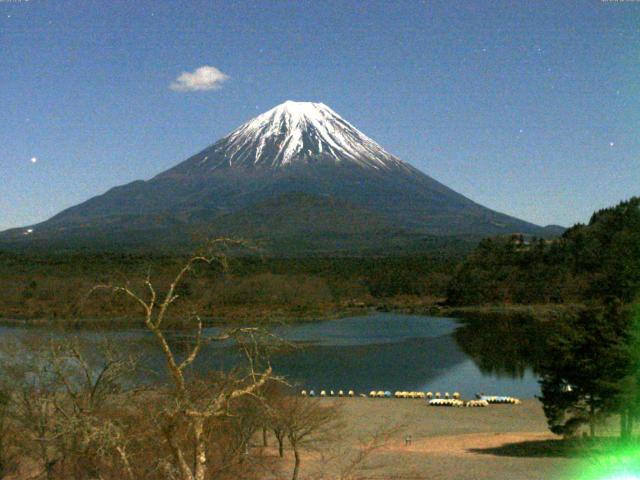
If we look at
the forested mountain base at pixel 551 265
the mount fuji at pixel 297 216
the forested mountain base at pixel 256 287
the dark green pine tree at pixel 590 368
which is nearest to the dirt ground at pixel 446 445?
the dark green pine tree at pixel 590 368

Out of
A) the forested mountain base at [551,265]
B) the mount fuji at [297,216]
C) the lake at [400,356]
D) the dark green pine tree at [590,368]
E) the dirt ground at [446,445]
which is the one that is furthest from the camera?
the mount fuji at [297,216]

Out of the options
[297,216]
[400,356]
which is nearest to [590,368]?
[400,356]

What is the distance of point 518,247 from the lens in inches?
3044

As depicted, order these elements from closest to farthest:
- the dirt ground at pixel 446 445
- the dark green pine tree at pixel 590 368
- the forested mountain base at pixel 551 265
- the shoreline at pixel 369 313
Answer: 1. the dirt ground at pixel 446 445
2. the dark green pine tree at pixel 590 368
3. the shoreline at pixel 369 313
4. the forested mountain base at pixel 551 265

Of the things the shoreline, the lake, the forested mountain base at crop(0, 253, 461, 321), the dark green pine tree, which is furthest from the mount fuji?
the dark green pine tree

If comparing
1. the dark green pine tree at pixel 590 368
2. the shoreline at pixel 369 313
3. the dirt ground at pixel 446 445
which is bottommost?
the shoreline at pixel 369 313

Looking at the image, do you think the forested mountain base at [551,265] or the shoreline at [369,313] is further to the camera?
the forested mountain base at [551,265]

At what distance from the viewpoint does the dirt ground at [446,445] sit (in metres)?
13.7

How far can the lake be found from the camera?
100 ft

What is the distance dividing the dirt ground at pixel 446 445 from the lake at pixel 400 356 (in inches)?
134

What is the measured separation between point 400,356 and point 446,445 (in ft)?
66.8

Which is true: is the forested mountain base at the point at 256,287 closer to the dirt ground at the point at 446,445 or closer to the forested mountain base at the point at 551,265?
the forested mountain base at the point at 551,265

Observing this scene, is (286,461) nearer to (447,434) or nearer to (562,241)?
(447,434)

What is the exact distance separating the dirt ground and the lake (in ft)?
11.2
